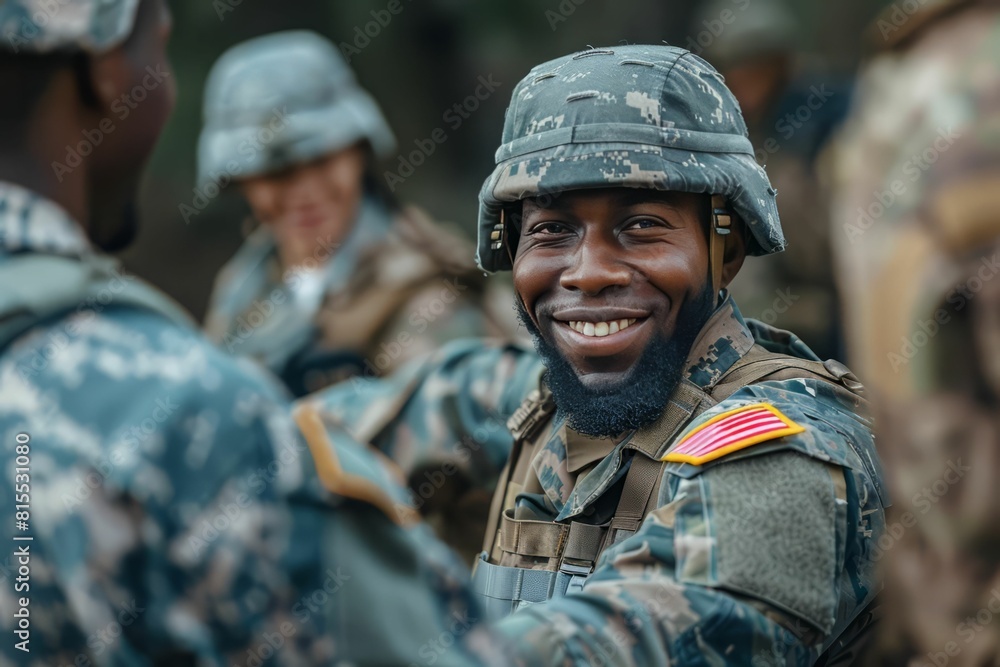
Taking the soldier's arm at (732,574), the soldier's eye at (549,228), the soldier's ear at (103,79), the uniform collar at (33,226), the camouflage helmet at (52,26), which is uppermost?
the camouflage helmet at (52,26)

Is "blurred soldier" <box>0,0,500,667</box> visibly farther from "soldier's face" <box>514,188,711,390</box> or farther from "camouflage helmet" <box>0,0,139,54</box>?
"soldier's face" <box>514,188,711,390</box>

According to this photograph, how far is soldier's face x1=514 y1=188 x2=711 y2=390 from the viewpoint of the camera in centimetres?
303

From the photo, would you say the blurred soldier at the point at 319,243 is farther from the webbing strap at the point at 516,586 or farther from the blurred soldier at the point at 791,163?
the webbing strap at the point at 516,586

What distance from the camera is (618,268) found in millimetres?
3029

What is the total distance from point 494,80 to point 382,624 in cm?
1132

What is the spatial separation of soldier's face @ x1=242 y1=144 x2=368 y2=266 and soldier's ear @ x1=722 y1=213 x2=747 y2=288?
15.0 ft

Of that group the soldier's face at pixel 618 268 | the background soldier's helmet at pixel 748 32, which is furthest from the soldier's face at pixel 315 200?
the soldier's face at pixel 618 268

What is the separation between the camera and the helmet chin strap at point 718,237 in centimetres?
309

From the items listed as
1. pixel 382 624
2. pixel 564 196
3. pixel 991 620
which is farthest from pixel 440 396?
pixel 382 624

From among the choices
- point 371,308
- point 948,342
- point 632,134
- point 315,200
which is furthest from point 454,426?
point 315,200

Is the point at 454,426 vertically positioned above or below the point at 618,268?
below

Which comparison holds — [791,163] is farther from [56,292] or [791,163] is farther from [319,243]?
[56,292]

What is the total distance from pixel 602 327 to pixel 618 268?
15 cm

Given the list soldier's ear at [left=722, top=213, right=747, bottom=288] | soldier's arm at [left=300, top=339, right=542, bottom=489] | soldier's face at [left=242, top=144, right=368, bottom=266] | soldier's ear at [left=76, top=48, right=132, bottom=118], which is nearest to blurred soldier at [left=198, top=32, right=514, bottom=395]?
soldier's face at [left=242, top=144, right=368, bottom=266]
